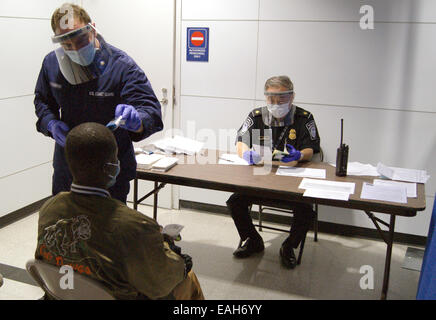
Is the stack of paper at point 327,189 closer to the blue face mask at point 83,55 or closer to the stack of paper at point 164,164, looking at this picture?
the stack of paper at point 164,164

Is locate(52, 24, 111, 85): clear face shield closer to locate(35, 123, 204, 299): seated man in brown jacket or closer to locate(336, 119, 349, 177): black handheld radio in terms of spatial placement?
locate(35, 123, 204, 299): seated man in brown jacket

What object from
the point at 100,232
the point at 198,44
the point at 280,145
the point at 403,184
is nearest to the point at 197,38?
the point at 198,44

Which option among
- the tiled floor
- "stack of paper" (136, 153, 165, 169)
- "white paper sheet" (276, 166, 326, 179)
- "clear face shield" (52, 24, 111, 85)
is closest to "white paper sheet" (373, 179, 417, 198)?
"white paper sheet" (276, 166, 326, 179)

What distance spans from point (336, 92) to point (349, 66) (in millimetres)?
213

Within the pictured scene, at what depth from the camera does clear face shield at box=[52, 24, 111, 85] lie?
2.12 meters

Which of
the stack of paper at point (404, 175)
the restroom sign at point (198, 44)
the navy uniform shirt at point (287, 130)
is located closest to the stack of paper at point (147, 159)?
the navy uniform shirt at point (287, 130)

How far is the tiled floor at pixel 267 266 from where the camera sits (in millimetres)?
2814

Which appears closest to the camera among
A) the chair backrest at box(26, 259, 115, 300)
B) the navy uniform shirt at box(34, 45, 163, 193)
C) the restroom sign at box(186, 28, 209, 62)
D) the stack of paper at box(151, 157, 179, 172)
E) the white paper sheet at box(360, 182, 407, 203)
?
the chair backrest at box(26, 259, 115, 300)

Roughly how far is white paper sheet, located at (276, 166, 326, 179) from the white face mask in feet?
1.17

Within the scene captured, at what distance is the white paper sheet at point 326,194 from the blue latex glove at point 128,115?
980 mm

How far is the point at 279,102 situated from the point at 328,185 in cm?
66

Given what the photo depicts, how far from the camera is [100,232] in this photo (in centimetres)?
155

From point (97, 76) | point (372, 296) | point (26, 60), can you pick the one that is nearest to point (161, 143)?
point (97, 76)

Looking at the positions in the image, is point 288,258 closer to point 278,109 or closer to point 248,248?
point 248,248
